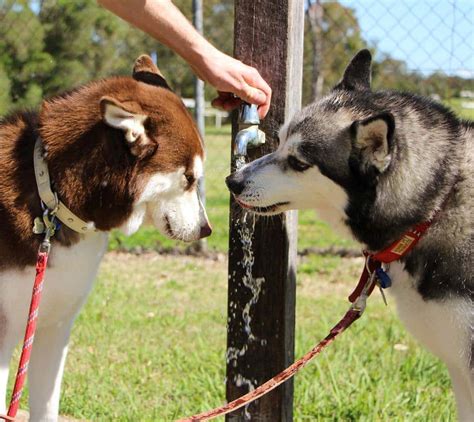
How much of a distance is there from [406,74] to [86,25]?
159 inches

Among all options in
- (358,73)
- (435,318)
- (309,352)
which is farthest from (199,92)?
(435,318)

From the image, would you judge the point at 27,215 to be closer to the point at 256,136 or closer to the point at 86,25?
the point at 256,136

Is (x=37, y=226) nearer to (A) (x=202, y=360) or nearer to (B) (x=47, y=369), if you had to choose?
(B) (x=47, y=369)

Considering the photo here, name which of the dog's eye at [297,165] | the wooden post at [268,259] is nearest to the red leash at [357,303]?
the wooden post at [268,259]

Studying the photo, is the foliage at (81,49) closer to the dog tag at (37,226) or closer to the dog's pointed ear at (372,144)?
the dog's pointed ear at (372,144)

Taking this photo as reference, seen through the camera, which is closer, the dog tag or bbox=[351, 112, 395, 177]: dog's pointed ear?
bbox=[351, 112, 395, 177]: dog's pointed ear

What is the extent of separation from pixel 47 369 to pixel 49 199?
81 cm

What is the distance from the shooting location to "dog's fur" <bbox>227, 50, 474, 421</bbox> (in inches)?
A: 112

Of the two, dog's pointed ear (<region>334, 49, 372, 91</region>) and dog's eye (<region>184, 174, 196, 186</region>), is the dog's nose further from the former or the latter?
dog's pointed ear (<region>334, 49, 372, 91</region>)

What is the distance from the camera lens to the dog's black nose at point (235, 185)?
2.97 metres

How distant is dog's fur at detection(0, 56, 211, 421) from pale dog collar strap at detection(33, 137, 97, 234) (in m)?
0.03

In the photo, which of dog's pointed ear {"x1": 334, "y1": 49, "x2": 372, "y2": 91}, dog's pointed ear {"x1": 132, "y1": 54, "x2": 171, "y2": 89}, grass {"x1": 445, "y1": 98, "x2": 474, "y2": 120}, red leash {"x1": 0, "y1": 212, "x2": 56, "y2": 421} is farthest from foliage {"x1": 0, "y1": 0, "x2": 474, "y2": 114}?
red leash {"x1": 0, "y1": 212, "x2": 56, "y2": 421}

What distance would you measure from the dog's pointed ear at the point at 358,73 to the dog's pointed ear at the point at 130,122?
96cm

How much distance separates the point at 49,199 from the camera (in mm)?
2797
